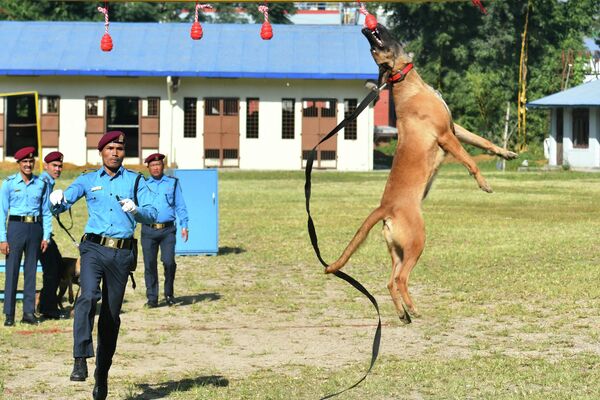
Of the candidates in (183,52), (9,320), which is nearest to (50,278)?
(9,320)

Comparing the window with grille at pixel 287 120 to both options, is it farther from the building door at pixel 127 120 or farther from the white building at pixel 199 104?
the building door at pixel 127 120

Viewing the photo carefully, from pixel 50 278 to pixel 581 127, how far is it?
1880 inches

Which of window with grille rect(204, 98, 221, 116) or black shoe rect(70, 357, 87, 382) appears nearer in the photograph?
black shoe rect(70, 357, 87, 382)

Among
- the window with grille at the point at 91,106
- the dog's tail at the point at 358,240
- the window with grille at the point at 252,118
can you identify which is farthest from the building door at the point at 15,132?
the dog's tail at the point at 358,240

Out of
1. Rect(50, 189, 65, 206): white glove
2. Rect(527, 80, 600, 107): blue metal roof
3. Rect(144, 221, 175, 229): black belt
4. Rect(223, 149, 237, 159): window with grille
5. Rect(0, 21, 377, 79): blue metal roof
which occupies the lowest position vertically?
Rect(144, 221, 175, 229): black belt

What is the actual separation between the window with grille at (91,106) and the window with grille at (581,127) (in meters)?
23.5

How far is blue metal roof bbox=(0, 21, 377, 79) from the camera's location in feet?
188

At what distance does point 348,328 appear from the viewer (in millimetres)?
14742

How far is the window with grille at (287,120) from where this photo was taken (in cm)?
5912

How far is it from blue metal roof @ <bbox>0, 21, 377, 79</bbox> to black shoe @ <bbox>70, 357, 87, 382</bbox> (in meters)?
46.5

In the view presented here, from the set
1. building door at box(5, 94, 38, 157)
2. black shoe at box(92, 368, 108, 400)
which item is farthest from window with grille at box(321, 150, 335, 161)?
black shoe at box(92, 368, 108, 400)

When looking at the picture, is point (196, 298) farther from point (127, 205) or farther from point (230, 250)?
point (127, 205)

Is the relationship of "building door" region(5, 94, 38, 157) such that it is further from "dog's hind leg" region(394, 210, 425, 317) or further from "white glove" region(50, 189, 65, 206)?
"dog's hind leg" region(394, 210, 425, 317)

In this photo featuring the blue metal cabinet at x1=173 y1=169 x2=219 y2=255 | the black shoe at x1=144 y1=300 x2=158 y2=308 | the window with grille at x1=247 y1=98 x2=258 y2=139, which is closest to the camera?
the black shoe at x1=144 y1=300 x2=158 y2=308
